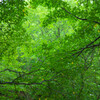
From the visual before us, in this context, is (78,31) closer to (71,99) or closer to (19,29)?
(19,29)

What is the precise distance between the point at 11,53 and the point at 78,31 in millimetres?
2708

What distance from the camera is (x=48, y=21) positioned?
3684mm

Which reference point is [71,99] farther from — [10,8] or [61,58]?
[10,8]

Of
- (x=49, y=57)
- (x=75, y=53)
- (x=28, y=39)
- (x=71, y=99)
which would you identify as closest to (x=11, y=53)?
(x=28, y=39)

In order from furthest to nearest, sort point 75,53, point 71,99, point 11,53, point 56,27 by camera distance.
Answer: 1. point 56,27
2. point 11,53
3. point 71,99
4. point 75,53

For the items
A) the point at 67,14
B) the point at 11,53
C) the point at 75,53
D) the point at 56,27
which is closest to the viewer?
the point at 67,14

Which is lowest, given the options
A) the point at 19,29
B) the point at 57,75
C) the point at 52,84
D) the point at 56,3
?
the point at 52,84

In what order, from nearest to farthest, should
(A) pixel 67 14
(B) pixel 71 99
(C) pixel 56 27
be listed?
(A) pixel 67 14 < (B) pixel 71 99 < (C) pixel 56 27

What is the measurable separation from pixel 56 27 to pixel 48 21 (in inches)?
368

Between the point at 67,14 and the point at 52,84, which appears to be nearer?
the point at 67,14

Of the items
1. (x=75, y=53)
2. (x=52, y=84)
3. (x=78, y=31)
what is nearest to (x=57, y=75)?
(x=52, y=84)

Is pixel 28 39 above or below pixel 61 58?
above

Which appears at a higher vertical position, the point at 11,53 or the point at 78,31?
the point at 78,31

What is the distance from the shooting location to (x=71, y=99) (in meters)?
4.19
